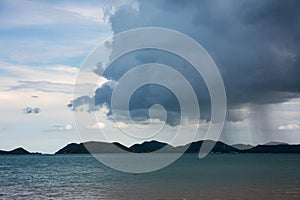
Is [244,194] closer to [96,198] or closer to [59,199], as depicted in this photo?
[96,198]

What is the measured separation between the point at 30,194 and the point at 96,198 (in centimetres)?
1235

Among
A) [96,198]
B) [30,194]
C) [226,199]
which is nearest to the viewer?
[226,199]

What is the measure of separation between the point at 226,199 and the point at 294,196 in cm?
943

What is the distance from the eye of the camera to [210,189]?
2445 inches

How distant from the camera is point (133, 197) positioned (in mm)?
52938

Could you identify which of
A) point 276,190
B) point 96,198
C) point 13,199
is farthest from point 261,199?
point 13,199

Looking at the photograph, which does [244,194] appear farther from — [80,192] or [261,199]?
[80,192]

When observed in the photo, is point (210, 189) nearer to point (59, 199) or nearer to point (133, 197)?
point (133, 197)

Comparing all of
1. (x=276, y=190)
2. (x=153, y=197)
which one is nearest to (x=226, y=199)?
(x=153, y=197)

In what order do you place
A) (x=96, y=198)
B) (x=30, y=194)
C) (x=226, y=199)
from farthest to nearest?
1. (x=30, y=194)
2. (x=96, y=198)
3. (x=226, y=199)

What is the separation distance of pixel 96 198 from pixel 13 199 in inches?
427

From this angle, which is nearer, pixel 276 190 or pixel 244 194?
pixel 244 194

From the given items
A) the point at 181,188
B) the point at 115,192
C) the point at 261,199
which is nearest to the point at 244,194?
the point at 261,199

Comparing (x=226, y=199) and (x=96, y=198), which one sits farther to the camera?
(x=96, y=198)
